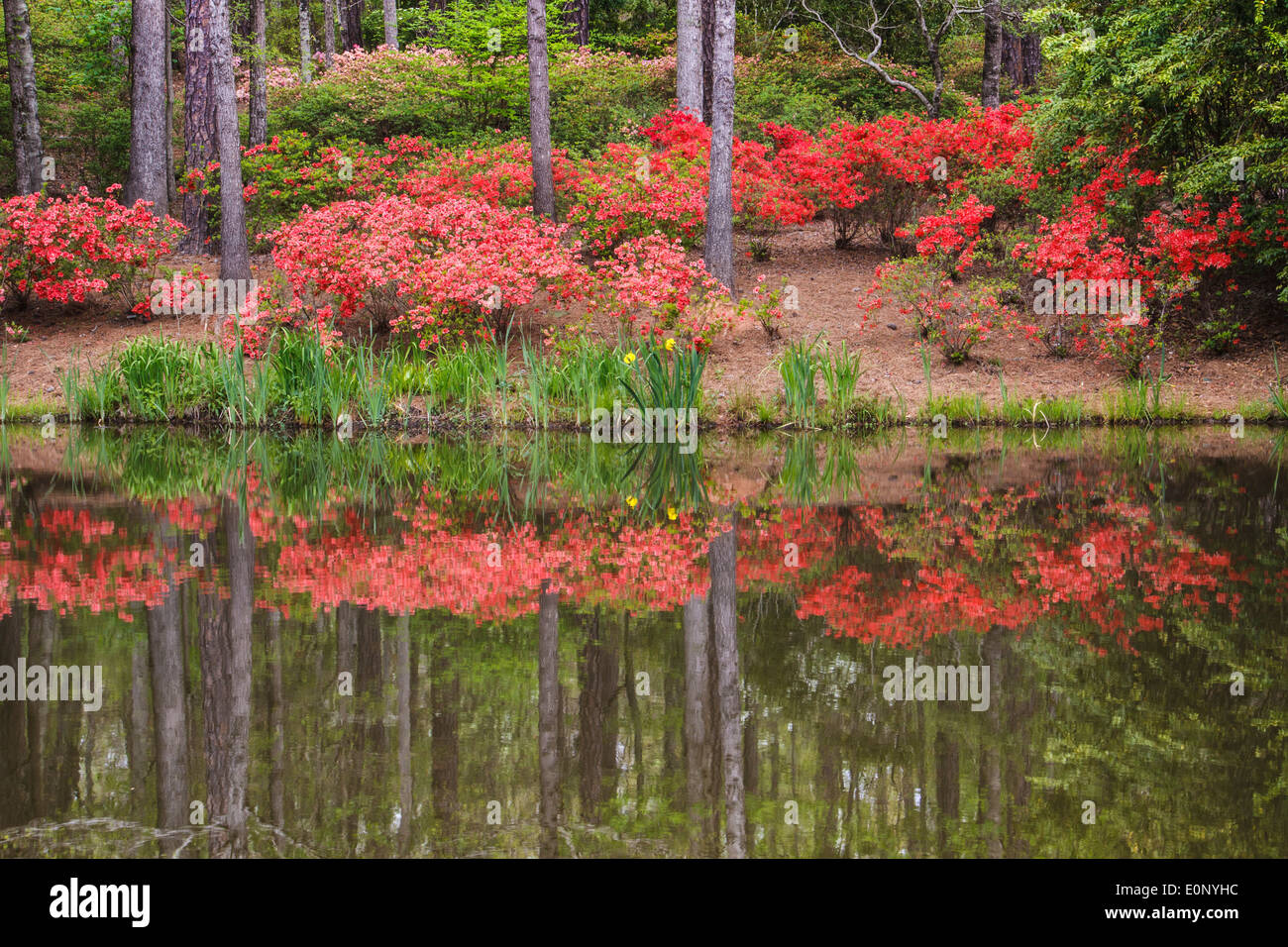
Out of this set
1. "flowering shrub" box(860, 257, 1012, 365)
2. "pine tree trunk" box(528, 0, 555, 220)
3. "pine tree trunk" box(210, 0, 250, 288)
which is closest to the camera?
"flowering shrub" box(860, 257, 1012, 365)

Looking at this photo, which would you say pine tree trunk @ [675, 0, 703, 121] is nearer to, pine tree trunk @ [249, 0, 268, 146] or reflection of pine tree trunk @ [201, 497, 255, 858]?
pine tree trunk @ [249, 0, 268, 146]

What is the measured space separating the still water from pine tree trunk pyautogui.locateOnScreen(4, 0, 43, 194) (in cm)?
1286

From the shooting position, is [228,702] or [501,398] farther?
[501,398]

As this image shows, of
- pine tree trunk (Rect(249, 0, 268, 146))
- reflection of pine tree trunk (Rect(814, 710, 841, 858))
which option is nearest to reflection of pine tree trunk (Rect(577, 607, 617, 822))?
reflection of pine tree trunk (Rect(814, 710, 841, 858))

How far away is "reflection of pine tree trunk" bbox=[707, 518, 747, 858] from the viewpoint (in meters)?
2.83

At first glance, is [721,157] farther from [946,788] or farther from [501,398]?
[946,788]

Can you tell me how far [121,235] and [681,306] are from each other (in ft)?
26.6

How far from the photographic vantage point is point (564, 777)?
308cm

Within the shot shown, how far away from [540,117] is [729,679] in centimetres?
1326

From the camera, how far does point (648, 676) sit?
3.93 m

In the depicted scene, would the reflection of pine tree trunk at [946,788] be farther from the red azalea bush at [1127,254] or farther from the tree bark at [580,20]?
the tree bark at [580,20]

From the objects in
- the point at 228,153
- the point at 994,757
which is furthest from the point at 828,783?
the point at 228,153
